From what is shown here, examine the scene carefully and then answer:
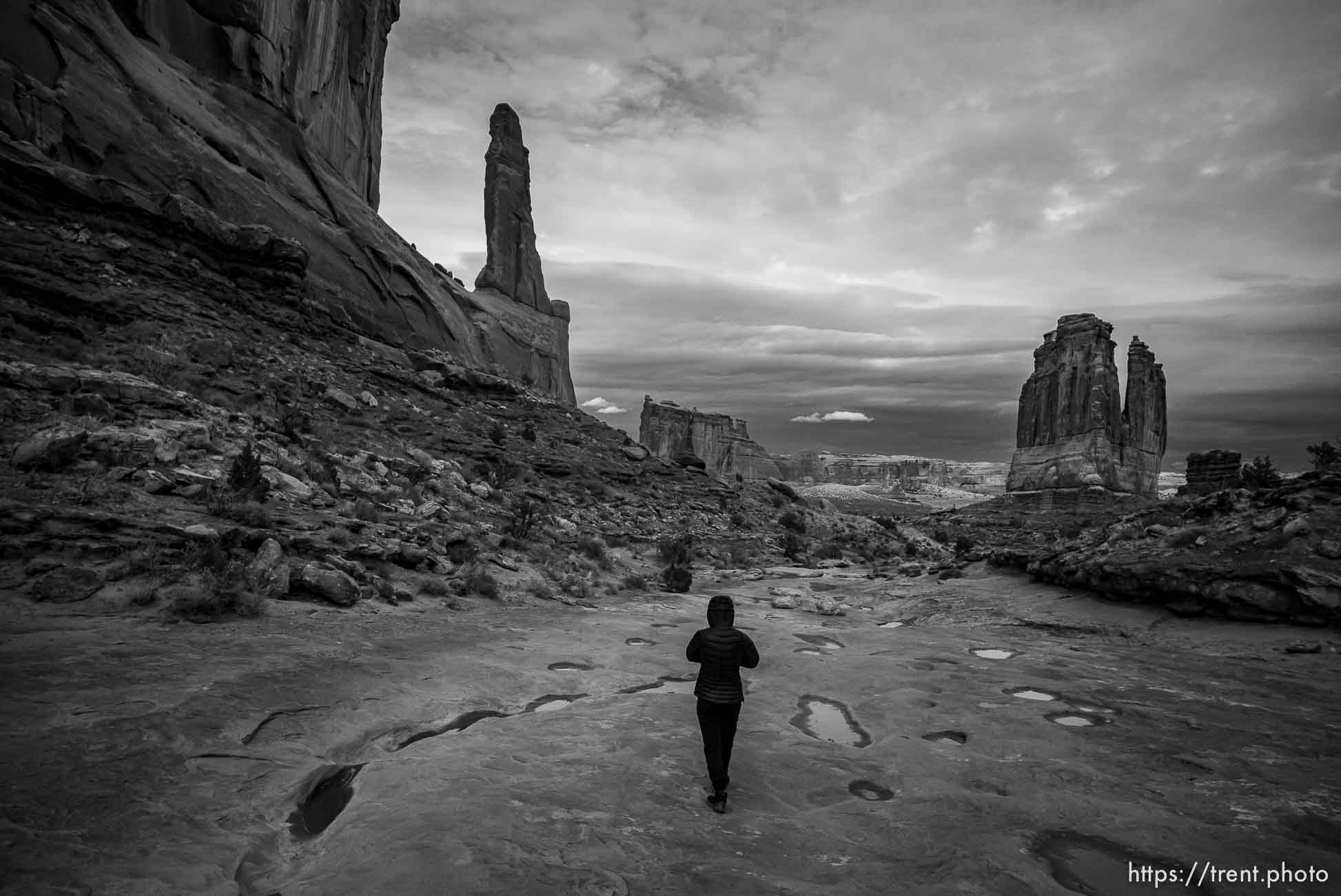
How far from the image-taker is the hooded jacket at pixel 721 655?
5121 mm

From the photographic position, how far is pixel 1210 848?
4277 millimetres

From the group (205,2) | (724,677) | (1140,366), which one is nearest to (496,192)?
(205,2)

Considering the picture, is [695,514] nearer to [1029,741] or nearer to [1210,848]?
[1029,741]

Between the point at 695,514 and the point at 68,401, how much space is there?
23.2 meters

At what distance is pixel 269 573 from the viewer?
387 inches

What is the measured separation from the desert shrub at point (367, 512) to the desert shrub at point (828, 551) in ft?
70.7

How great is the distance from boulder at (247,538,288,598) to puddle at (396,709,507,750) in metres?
4.93

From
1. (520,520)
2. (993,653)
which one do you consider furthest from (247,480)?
(993,653)

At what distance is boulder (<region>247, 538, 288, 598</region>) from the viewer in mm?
9570

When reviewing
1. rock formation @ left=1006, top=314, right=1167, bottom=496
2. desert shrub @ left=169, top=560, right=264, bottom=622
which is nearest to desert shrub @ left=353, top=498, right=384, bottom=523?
desert shrub @ left=169, top=560, right=264, bottom=622

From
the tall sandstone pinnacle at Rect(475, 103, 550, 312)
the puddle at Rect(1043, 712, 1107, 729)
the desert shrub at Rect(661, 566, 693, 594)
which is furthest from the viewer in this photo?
the tall sandstone pinnacle at Rect(475, 103, 550, 312)

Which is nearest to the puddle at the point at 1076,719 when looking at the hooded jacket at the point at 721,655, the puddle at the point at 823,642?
the puddle at the point at 823,642

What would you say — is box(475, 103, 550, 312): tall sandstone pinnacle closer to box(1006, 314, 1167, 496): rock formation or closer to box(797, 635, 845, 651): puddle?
box(797, 635, 845, 651): puddle

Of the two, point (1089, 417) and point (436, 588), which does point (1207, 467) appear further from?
point (1089, 417)
